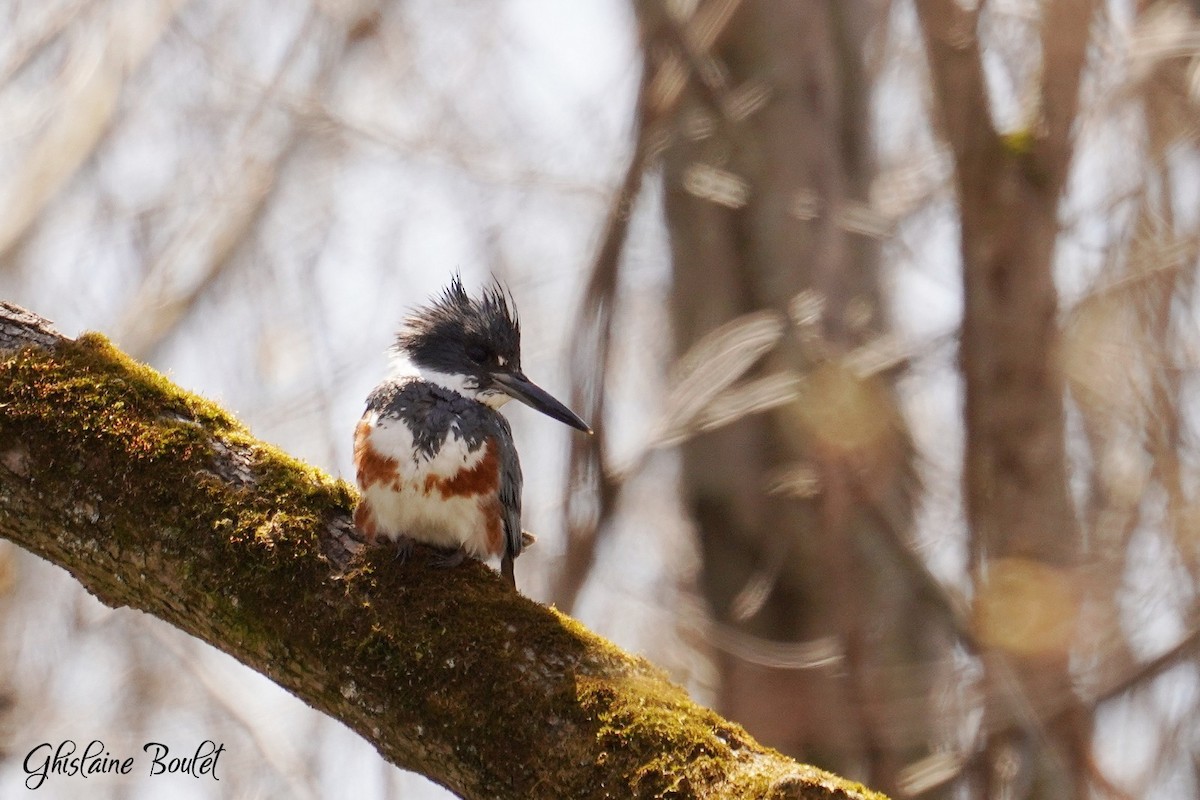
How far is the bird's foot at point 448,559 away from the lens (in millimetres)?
2340

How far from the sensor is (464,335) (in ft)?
10.5

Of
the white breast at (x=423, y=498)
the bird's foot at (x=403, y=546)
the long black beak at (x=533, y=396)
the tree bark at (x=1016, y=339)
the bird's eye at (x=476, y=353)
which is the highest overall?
the tree bark at (x=1016, y=339)

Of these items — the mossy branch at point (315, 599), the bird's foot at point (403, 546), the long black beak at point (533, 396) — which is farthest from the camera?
Answer: the long black beak at point (533, 396)

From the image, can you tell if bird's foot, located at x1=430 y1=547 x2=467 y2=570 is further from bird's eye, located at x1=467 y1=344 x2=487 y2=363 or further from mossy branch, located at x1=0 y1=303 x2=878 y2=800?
bird's eye, located at x1=467 y1=344 x2=487 y2=363

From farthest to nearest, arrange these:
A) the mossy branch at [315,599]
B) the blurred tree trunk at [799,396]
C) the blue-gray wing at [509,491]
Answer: the blurred tree trunk at [799,396], the blue-gray wing at [509,491], the mossy branch at [315,599]

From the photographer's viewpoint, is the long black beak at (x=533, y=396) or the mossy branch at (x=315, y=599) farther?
the long black beak at (x=533, y=396)

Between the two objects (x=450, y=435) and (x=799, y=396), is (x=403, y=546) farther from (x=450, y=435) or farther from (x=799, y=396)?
(x=799, y=396)

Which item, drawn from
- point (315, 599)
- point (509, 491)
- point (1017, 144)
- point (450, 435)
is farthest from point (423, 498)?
point (1017, 144)

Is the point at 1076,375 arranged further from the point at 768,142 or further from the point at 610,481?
the point at 610,481

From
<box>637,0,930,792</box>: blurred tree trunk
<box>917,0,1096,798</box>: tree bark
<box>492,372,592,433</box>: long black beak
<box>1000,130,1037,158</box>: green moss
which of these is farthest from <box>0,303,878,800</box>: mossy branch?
<box>1000,130,1037,158</box>: green moss

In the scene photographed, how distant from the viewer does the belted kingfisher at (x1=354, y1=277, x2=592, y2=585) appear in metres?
2.56

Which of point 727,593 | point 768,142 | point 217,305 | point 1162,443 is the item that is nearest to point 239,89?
point 217,305

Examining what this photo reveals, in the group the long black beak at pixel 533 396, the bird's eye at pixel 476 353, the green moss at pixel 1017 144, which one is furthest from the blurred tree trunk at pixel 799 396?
the bird's eye at pixel 476 353

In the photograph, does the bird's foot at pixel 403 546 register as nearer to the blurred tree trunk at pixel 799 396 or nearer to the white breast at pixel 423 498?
the white breast at pixel 423 498
